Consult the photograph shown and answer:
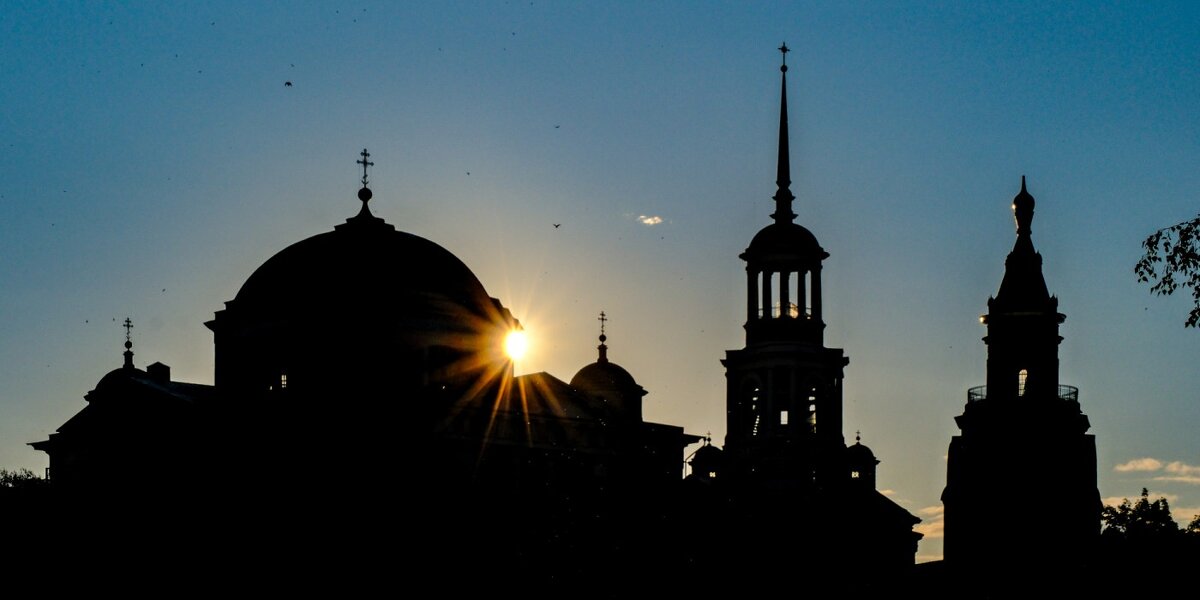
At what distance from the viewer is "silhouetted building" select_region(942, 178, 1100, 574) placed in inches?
2324

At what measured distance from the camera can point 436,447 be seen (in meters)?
57.5

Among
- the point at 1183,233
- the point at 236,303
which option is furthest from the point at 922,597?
the point at 1183,233

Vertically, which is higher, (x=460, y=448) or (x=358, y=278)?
(x=358, y=278)

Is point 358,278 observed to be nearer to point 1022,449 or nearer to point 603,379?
point 603,379

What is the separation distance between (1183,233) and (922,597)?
26833mm

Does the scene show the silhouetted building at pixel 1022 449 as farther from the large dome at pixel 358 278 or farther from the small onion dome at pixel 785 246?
the large dome at pixel 358 278

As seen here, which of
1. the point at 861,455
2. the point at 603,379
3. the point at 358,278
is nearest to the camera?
the point at 358,278

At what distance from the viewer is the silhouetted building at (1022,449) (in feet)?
194

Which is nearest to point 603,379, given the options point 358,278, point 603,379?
point 603,379

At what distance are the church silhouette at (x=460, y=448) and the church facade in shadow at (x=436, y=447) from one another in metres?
0.08

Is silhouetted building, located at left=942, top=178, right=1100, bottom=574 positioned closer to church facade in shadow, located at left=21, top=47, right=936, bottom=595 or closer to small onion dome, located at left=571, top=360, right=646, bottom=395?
church facade in shadow, located at left=21, top=47, right=936, bottom=595

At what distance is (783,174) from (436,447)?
1714cm

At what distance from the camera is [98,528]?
54.7 m

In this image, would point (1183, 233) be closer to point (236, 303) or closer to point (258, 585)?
point (258, 585)
